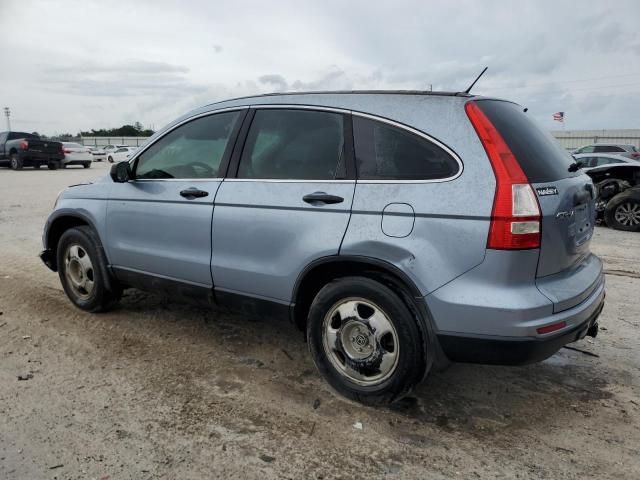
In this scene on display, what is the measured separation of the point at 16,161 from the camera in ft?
75.9

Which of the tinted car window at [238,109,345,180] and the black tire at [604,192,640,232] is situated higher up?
the tinted car window at [238,109,345,180]

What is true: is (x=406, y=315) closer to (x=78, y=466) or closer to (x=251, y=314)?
(x=251, y=314)

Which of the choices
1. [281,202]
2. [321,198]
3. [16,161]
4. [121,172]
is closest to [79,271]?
[121,172]

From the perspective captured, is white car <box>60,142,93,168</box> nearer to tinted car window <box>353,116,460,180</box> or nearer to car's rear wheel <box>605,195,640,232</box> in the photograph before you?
car's rear wheel <box>605,195,640,232</box>

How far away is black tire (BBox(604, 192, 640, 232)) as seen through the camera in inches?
380

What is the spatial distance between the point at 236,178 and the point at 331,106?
2.62 ft

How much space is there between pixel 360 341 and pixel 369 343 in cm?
7

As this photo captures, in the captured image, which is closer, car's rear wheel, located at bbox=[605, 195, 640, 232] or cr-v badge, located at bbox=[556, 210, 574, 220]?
cr-v badge, located at bbox=[556, 210, 574, 220]

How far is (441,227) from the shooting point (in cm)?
267

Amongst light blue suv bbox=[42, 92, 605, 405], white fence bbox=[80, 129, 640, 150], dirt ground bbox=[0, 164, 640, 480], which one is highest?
white fence bbox=[80, 129, 640, 150]

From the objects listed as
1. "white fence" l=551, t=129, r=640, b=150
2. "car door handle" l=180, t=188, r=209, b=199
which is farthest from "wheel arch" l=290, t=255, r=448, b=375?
"white fence" l=551, t=129, r=640, b=150

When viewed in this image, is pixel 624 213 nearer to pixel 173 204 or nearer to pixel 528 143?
pixel 528 143

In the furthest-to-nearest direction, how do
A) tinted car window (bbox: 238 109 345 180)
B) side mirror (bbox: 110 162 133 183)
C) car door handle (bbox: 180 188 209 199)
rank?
side mirror (bbox: 110 162 133 183) < car door handle (bbox: 180 188 209 199) < tinted car window (bbox: 238 109 345 180)

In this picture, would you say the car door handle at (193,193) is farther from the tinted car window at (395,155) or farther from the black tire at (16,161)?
the black tire at (16,161)
